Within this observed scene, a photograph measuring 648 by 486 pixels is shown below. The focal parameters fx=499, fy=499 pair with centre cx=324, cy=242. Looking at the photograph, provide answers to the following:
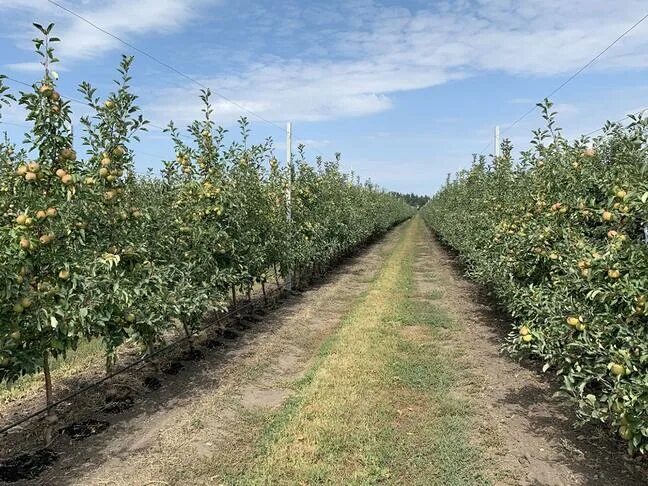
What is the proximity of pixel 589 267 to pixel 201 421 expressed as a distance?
366 centimetres

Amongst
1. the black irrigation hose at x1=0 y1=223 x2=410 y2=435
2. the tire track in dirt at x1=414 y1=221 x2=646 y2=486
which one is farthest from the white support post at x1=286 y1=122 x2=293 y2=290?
the tire track in dirt at x1=414 y1=221 x2=646 y2=486

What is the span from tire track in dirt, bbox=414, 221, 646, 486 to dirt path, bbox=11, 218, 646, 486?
0.01 m

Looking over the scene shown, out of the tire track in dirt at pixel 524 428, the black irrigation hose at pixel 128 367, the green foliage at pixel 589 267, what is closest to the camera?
the green foliage at pixel 589 267

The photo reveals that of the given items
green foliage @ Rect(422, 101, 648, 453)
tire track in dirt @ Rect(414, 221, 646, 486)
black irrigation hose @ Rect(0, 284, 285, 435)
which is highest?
green foliage @ Rect(422, 101, 648, 453)

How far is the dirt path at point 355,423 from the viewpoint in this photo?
3871mm

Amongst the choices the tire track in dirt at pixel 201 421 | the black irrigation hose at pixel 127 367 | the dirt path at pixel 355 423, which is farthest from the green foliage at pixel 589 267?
the black irrigation hose at pixel 127 367

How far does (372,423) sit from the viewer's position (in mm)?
4680

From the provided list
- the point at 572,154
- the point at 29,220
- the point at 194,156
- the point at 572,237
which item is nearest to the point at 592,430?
the point at 572,237

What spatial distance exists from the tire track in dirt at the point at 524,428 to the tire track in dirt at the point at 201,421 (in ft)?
6.68

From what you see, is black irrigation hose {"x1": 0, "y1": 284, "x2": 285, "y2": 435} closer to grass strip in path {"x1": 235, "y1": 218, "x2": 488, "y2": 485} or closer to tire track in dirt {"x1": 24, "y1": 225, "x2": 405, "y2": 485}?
tire track in dirt {"x1": 24, "y1": 225, "x2": 405, "y2": 485}

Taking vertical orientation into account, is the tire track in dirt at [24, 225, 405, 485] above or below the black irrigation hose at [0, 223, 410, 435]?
below

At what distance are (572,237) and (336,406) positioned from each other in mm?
2749

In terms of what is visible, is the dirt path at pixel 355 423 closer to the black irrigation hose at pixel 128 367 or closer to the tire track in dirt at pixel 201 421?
the tire track in dirt at pixel 201 421

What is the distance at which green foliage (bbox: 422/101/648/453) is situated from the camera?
10.1 feet
